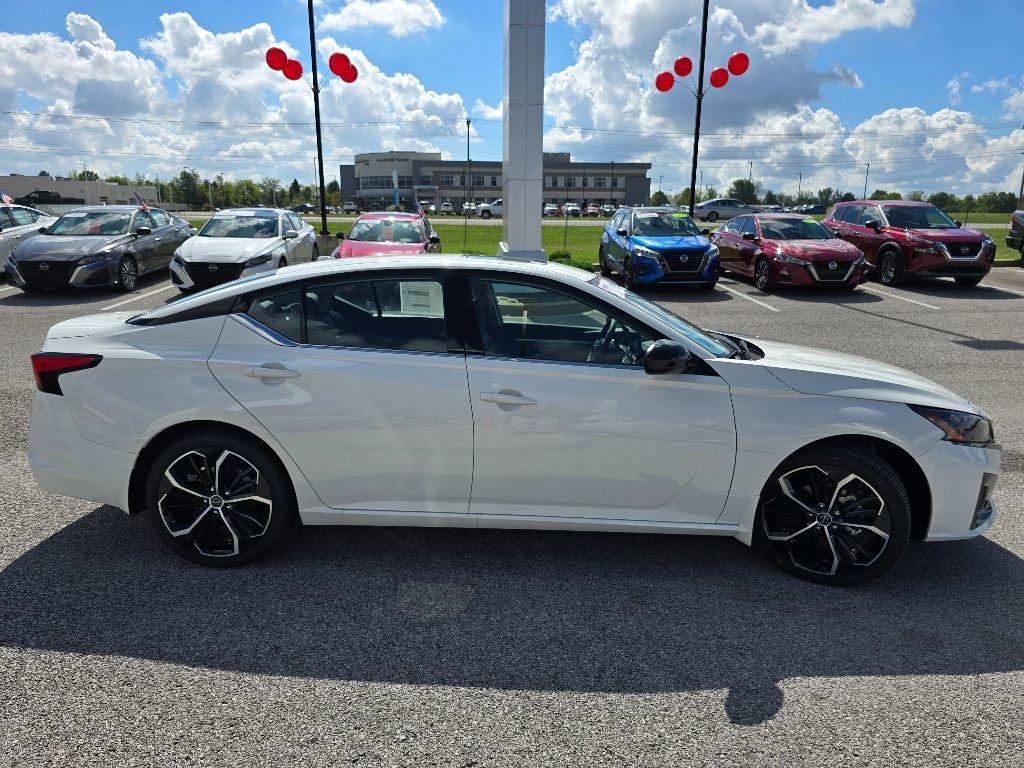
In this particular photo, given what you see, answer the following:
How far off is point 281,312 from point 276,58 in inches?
627

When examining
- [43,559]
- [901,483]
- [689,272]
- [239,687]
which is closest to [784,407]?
[901,483]

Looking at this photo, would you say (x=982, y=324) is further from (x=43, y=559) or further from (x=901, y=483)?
(x=43, y=559)

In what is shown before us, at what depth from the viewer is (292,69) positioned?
17594 millimetres

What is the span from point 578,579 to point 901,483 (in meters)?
1.58

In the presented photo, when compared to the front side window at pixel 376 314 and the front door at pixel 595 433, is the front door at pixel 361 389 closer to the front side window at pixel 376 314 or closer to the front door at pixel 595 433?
the front side window at pixel 376 314

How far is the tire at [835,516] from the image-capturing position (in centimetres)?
347

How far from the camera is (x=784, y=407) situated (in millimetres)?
3475

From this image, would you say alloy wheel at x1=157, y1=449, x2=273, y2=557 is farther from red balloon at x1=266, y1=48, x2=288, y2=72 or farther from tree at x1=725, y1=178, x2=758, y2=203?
tree at x1=725, y1=178, x2=758, y2=203

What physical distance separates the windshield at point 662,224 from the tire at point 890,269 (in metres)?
4.01

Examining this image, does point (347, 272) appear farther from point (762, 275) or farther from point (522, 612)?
point (762, 275)

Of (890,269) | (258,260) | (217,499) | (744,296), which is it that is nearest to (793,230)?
(890,269)

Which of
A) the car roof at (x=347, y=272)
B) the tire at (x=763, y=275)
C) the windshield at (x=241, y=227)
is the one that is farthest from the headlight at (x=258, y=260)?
the tire at (x=763, y=275)

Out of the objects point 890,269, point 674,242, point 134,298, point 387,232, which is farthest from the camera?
point 890,269

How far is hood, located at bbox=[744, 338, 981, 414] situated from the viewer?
11.5ft
